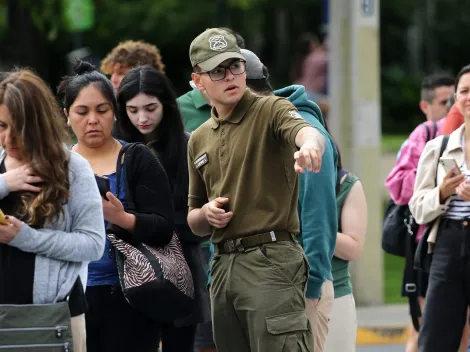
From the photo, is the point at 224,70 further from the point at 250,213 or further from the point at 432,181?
the point at 432,181

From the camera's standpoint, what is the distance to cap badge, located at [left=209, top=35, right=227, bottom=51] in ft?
16.3

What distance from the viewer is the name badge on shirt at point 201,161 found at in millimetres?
5039

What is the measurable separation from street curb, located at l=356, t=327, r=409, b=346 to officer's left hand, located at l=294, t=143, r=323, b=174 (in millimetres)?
6711

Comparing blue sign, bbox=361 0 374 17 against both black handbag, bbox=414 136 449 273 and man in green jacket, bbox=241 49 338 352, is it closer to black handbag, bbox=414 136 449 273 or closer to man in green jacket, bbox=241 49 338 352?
black handbag, bbox=414 136 449 273

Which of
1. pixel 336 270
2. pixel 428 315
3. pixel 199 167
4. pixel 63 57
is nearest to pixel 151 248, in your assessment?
pixel 199 167

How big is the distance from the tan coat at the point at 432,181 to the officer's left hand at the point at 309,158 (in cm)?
221

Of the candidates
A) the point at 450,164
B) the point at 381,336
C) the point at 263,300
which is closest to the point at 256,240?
the point at 263,300

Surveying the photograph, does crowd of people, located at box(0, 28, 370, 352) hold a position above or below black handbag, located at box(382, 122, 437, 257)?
above

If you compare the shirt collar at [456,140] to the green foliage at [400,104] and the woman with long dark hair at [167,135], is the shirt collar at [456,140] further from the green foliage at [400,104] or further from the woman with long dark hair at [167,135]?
the green foliage at [400,104]

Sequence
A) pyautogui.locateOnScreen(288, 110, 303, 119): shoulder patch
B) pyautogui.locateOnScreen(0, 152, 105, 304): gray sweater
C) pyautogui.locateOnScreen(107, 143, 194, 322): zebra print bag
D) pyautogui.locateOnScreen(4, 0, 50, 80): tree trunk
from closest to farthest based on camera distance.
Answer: pyautogui.locateOnScreen(0, 152, 105, 304): gray sweater
pyautogui.locateOnScreen(288, 110, 303, 119): shoulder patch
pyautogui.locateOnScreen(107, 143, 194, 322): zebra print bag
pyautogui.locateOnScreen(4, 0, 50, 80): tree trunk

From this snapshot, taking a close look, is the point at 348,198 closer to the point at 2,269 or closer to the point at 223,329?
the point at 223,329

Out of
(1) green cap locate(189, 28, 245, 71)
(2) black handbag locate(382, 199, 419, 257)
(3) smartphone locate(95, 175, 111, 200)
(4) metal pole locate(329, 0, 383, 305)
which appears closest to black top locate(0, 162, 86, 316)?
(3) smartphone locate(95, 175, 111, 200)

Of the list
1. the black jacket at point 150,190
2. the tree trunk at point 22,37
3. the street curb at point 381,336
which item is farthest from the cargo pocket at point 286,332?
the tree trunk at point 22,37

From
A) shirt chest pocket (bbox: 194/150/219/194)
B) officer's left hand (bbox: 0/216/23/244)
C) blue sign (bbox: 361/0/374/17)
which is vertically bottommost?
officer's left hand (bbox: 0/216/23/244)
